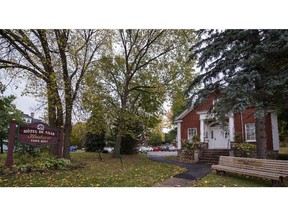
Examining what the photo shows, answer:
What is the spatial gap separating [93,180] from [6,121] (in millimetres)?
6378

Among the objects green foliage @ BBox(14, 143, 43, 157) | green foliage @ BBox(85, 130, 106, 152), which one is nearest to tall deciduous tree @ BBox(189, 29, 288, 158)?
green foliage @ BBox(14, 143, 43, 157)

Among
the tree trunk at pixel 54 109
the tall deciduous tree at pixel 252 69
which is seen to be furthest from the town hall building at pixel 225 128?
the tree trunk at pixel 54 109

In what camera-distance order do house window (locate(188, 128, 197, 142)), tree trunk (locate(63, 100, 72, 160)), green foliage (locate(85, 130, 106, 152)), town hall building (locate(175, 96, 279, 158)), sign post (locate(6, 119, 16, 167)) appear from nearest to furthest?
1. sign post (locate(6, 119, 16, 167))
2. tree trunk (locate(63, 100, 72, 160))
3. town hall building (locate(175, 96, 279, 158))
4. house window (locate(188, 128, 197, 142))
5. green foliage (locate(85, 130, 106, 152))

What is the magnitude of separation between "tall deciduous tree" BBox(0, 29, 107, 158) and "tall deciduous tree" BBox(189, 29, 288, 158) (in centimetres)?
470

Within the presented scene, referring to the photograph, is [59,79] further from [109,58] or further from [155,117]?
[155,117]

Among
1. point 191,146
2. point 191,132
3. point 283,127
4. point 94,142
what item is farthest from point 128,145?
point 283,127

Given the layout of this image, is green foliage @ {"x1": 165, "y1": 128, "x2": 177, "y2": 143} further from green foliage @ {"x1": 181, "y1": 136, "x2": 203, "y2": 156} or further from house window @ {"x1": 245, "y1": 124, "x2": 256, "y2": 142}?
house window @ {"x1": 245, "y1": 124, "x2": 256, "y2": 142}

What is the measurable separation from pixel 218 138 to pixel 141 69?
5938mm

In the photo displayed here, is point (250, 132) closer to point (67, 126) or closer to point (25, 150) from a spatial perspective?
point (67, 126)

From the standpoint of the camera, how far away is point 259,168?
493 cm

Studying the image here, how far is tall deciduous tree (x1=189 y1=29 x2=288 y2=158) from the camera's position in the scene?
5.08 meters

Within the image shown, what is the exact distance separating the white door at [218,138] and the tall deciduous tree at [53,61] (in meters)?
8.10
